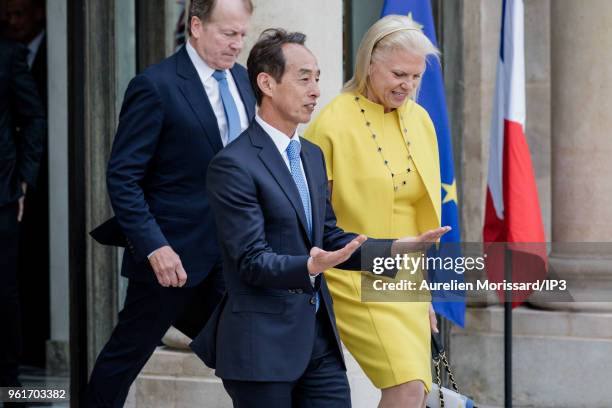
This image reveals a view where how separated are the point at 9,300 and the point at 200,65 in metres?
2.27

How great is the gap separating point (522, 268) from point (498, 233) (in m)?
0.24

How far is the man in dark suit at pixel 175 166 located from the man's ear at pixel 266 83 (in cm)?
81

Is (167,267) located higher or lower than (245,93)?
lower

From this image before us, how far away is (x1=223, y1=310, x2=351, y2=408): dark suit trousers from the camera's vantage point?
3.96 metres

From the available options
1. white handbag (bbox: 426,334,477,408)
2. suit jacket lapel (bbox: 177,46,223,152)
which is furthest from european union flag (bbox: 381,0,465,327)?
suit jacket lapel (bbox: 177,46,223,152)

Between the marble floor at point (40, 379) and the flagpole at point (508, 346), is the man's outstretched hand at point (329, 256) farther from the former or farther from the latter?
the marble floor at point (40, 379)

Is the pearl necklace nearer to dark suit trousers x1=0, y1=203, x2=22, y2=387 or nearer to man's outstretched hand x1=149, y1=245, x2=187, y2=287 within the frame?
man's outstretched hand x1=149, y1=245, x2=187, y2=287

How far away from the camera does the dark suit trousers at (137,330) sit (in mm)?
4984

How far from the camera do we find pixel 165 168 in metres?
4.93

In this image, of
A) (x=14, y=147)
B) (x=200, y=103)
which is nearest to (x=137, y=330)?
(x=200, y=103)

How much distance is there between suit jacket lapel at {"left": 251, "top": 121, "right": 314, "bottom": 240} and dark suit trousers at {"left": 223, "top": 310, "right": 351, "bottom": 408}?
0.35m

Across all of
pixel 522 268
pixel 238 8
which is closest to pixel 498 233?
pixel 522 268

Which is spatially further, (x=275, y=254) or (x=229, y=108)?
(x=229, y=108)

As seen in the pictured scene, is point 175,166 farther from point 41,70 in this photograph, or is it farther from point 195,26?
point 41,70
